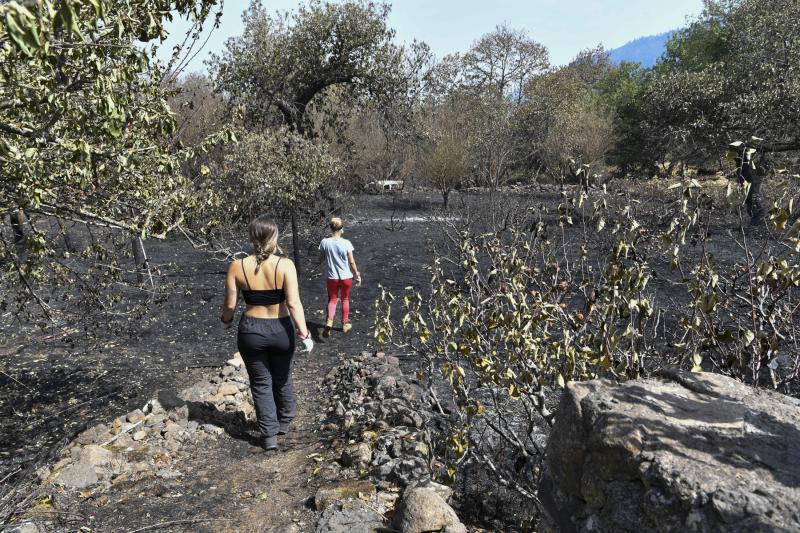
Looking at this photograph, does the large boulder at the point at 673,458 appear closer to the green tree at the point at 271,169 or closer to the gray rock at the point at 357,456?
the gray rock at the point at 357,456

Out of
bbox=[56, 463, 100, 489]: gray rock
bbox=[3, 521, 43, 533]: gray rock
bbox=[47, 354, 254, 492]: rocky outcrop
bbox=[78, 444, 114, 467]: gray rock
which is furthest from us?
bbox=[78, 444, 114, 467]: gray rock

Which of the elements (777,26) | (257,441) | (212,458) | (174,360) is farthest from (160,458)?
(777,26)

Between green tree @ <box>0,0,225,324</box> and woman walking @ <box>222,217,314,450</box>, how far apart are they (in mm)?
650

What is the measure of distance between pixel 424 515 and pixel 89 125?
3302mm

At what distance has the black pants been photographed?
15.2ft

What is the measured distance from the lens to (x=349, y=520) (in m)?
3.63

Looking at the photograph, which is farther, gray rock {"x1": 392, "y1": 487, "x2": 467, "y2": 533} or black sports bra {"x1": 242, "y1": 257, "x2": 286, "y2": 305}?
black sports bra {"x1": 242, "y1": 257, "x2": 286, "y2": 305}

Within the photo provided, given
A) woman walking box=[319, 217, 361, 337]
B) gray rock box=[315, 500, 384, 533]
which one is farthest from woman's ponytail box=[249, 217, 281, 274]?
woman walking box=[319, 217, 361, 337]

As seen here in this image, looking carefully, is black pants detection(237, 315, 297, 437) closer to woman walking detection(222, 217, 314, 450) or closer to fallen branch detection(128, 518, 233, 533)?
woman walking detection(222, 217, 314, 450)

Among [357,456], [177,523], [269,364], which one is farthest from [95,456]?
[357,456]

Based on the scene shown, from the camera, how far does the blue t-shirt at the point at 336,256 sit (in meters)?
8.16

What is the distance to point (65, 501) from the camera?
156 inches

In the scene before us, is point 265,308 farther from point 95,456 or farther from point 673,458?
point 673,458

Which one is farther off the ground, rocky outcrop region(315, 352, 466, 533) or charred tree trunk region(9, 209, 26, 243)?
charred tree trunk region(9, 209, 26, 243)
